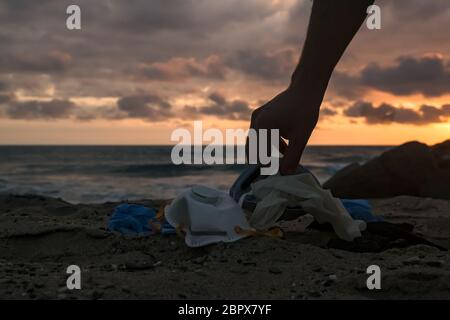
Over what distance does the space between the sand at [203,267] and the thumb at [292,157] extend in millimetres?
438

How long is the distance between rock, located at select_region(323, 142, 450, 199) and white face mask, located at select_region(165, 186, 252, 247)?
5.05 meters

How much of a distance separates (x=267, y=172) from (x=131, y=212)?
1107mm

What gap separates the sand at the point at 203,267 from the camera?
1.99 m


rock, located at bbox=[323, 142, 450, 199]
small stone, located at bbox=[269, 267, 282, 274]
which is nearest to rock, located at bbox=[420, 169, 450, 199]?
rock, located at bbox=[323, 142, 450, 199]

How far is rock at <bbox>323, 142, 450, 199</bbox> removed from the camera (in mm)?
7602

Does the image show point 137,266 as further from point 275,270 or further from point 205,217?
point 275,270

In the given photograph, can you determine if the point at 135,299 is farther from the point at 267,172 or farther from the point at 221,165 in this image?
the point at 221,165

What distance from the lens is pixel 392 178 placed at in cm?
780

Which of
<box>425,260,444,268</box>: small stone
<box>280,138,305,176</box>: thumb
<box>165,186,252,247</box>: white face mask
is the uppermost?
<box>280,138,305,176</box>: thumb

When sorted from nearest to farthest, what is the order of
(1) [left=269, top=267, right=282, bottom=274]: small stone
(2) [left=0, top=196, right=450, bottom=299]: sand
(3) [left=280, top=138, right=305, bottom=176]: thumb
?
(2) [left=0, top=196, right=450, bottom=299]: sand
(1) [left=269, top=267, right=282, bottom=274]: small stone
(3) [left=280, top=138, right=305, bottom=176]: thumb

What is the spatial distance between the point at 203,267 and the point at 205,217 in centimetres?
42

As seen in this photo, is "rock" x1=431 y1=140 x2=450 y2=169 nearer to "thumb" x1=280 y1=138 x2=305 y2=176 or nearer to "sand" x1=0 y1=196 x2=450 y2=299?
"sand" x1=0 y1=196 x2=450 y2=299

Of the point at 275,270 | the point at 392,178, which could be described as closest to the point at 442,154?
the point at 392,178
